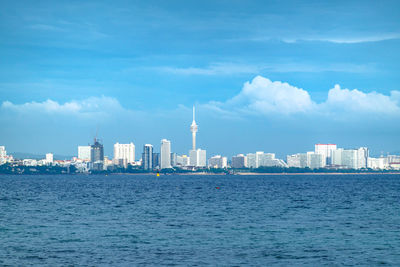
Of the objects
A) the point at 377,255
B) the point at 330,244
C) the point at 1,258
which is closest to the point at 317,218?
the point at 330,244

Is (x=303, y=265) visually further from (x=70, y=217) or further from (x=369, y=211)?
(x=369, y=211)

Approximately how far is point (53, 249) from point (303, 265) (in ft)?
57.3

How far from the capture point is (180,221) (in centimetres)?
5519

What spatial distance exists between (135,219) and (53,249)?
20.1m

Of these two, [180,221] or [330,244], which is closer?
[330,244]

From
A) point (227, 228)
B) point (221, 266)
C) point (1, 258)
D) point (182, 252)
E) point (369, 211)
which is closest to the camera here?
point (221, 266)

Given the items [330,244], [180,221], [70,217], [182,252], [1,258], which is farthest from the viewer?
[70,217]

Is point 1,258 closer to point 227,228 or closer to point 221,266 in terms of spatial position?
point 221,266

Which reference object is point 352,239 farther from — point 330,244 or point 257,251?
point 257,251

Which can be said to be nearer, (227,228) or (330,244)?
(330,244)

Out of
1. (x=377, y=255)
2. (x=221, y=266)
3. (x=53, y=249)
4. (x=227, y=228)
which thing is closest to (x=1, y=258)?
(x=53, y=249)

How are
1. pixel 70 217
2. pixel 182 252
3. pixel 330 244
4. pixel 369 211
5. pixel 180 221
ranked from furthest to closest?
1. pixel 369 211
2. pixel 70 217
3. pixel 180 221
4. pixel 330 244
5. pixel 182 252

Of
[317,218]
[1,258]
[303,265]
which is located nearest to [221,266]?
[303,265]

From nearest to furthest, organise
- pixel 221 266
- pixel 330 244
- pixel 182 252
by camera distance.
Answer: pixel 221 266 < pixel 182 252 < pixel 330 244
